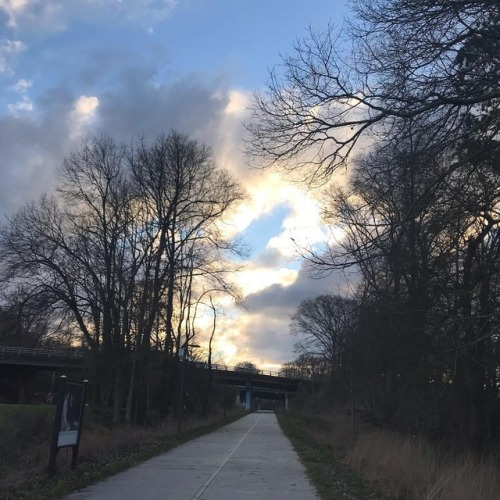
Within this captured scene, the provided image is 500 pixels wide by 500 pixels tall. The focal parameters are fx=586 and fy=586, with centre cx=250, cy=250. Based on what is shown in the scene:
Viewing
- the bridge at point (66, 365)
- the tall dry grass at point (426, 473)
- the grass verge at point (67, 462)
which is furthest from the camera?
the bridge at point (66, 365)

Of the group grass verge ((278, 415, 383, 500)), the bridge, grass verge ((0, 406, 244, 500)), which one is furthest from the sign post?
the bridge

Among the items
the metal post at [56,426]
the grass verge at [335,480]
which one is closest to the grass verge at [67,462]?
the metal post at [56,426]

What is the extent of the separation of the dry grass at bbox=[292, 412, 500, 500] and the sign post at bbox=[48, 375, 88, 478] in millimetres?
6864

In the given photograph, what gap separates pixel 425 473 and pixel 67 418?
8120 millimetres

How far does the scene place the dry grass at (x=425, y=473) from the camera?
1081 cm

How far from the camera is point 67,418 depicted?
12852mm

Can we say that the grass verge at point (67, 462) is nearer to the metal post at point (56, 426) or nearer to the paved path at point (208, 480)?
the metal post at point (56, 426)

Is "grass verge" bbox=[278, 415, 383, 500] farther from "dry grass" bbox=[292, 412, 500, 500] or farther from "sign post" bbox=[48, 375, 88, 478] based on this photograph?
"sign post" bbox=[48, 375, 88, 478]

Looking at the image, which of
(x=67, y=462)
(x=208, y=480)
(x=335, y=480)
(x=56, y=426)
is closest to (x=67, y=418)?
(x=56, y=426)

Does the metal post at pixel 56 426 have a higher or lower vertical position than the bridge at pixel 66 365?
lower

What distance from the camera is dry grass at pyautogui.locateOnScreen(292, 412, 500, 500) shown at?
10.8 meters

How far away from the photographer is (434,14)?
27.6ft

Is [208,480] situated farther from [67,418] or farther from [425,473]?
[425,473]

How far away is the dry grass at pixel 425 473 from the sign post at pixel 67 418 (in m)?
6.86
